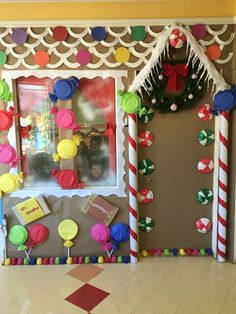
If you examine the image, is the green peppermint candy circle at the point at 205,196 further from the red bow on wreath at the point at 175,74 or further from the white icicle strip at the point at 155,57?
the white icicle strip at the point at 155,57

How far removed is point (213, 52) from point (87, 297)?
87.5 inches

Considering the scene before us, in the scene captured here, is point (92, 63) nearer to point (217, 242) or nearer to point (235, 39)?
point (235, 39)

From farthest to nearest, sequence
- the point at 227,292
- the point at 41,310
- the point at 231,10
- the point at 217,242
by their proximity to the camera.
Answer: the point at 217,242 → the point at 231,10 → the point at 227,292 → the point at 41,310

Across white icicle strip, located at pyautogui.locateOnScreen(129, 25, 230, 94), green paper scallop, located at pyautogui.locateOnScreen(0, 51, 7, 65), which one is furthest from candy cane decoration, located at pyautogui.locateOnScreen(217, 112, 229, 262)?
green paper scallop, located at pyautogui.locateOnScreen(0, 51, 7, 65)

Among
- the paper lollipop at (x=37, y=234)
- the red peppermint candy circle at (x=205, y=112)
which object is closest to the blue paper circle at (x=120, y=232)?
the paper lollipop at (x=37, y=234)

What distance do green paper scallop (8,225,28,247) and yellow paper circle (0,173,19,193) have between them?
356 millimetres

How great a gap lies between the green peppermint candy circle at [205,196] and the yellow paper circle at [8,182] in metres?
1.67

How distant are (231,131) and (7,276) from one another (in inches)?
90.3

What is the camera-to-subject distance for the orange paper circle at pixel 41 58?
95.0 inches

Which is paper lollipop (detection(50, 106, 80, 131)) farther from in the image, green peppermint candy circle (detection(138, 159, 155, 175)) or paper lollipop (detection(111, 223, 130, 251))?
paper lollipop (detection(111, 223, 130, 251))

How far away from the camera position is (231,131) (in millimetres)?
2482

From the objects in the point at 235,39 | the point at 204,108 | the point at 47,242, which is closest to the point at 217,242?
the point at 204,108

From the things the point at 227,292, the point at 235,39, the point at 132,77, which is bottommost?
the point at 227,292

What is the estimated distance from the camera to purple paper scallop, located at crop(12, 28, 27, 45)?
238 centimetres
